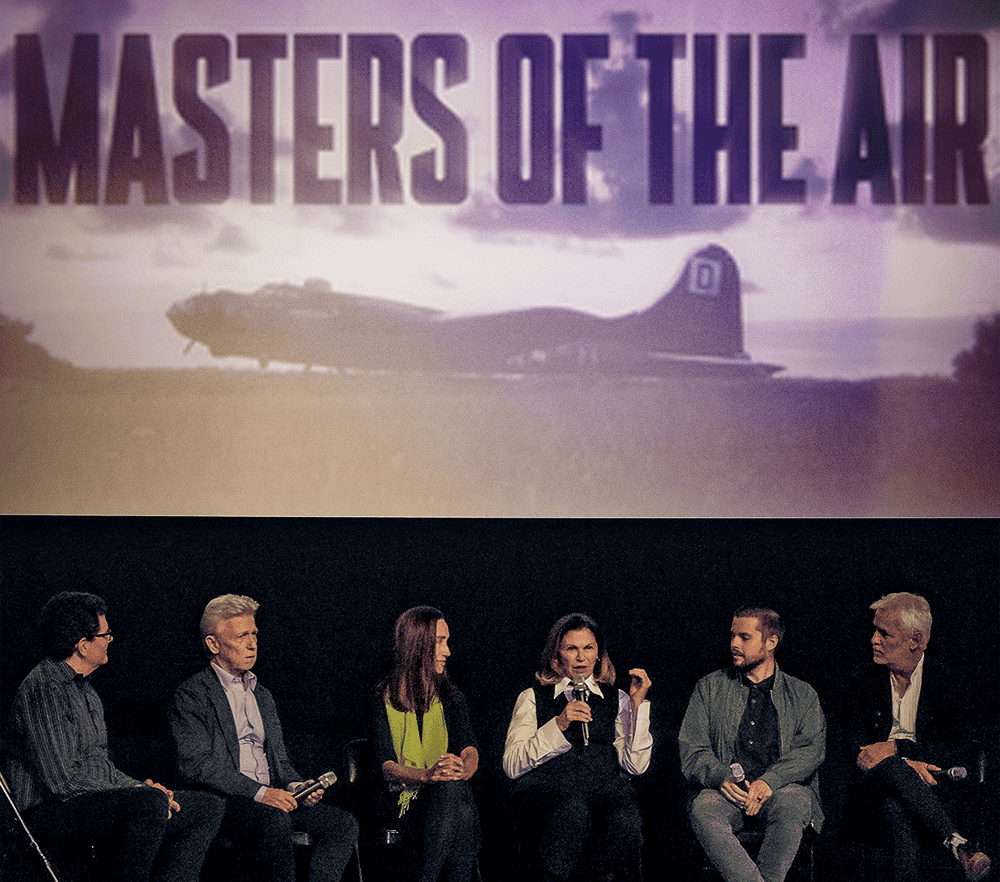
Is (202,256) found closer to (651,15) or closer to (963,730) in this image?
(651,15)

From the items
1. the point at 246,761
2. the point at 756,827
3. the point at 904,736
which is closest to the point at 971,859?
the point at 904,736

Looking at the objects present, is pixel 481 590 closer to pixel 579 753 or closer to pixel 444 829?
pixel 579 753

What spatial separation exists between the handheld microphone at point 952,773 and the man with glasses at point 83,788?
2.35 m

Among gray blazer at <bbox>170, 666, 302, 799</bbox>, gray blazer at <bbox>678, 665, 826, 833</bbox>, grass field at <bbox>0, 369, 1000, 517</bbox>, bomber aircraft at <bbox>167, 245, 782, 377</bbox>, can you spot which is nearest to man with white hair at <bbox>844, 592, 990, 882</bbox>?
gray blazer at <bbox>678, 665, 826, 833</bbox>

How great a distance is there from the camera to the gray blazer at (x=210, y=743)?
4.01 m

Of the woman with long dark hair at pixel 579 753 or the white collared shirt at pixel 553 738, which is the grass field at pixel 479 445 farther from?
the white collared shirt at pixel 553 738

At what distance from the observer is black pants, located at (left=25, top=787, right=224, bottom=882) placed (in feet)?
12.5

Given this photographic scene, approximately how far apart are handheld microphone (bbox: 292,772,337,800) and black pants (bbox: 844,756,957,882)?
172cm

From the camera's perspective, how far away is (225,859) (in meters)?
4.04

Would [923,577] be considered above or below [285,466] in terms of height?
below

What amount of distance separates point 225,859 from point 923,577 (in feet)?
9.17

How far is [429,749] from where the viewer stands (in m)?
4.19

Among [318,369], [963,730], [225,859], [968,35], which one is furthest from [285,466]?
[968,35]

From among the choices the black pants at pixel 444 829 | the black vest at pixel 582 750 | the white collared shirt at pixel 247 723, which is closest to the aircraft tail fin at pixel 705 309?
the black vest at pixel 582 750
